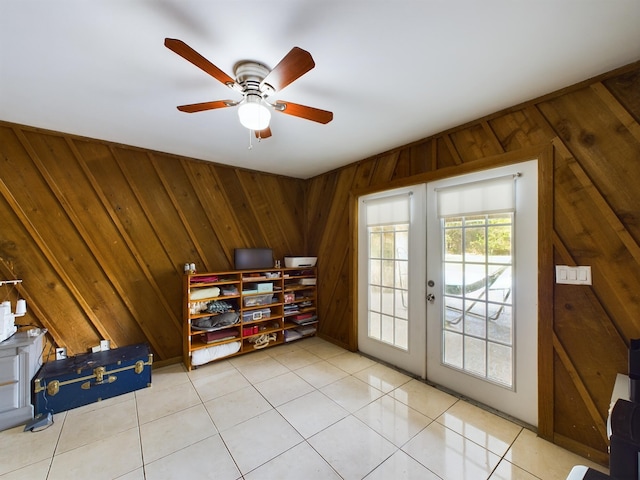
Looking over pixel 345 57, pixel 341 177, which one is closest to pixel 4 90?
pixel 345 57

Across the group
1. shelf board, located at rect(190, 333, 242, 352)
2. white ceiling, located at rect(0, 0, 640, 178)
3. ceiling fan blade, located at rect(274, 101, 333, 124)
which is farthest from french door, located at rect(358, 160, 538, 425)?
shelf board, located at rect(190, 333, 242, 352)

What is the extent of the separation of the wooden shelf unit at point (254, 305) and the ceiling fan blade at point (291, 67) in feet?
7.75

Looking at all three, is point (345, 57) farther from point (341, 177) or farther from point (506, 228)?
point (341, 177)

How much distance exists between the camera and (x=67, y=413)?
2230mm

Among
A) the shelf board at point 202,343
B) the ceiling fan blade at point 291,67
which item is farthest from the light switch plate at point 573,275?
the shelf board at point 202,343

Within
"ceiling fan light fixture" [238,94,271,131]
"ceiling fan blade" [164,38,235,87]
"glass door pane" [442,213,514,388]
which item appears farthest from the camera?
"glass door pane" [442,213,514,388]

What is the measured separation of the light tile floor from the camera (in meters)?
1.66

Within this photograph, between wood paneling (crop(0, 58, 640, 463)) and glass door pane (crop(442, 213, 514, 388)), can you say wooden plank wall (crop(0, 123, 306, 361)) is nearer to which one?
wood paneling (crop(0, 58, 640, 463))

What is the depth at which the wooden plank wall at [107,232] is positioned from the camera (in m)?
2.44

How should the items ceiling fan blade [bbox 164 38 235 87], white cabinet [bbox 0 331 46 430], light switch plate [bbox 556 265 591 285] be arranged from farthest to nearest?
white cabinet [bbox 0 331 46 430], light switch plate [bbox 556 265 591 285], ceiling fan blade [bbox 164 38 235 87]

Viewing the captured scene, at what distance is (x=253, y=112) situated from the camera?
156 centimetres

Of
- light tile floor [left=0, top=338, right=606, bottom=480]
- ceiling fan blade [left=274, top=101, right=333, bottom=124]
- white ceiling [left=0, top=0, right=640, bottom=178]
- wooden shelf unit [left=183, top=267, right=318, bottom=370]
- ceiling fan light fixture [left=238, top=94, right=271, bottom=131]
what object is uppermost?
white ceiling [left=0, top=0, right=640, bottom=178]

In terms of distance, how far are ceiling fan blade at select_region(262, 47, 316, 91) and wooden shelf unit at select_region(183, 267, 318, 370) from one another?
2361 mm

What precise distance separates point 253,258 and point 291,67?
2.74m
